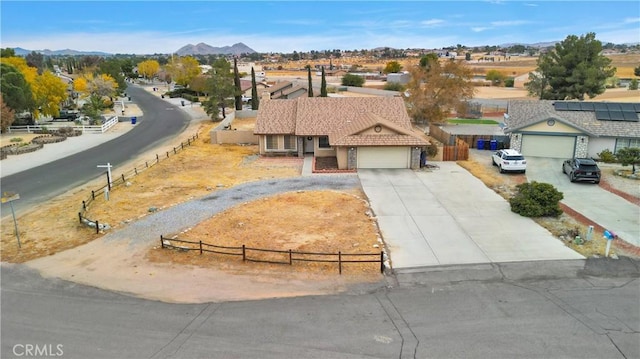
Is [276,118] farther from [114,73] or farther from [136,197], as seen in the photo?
[114,73]

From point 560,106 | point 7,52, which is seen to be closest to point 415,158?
point 560,106

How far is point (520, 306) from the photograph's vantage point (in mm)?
13758

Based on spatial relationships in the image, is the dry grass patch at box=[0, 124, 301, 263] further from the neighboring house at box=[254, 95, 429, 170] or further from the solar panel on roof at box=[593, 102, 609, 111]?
the solar panel on roof at box=[593, 102, 609, 111]

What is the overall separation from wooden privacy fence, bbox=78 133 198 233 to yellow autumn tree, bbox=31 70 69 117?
2173cm

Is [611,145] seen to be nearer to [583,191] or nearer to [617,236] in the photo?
[583,191]

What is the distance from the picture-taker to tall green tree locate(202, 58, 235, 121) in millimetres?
54531

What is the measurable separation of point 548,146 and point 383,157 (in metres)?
12.7

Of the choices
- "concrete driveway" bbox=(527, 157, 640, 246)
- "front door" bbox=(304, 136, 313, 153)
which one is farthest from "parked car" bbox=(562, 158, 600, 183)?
"front door" bbox=(304, 136, 313, 153)

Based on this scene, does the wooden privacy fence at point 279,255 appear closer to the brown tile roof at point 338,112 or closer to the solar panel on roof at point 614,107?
the brown tile roof at point 338,112

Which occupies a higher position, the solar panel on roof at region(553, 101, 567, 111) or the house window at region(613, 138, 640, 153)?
the solar panel on roof at region(553, 101, 567, 111)

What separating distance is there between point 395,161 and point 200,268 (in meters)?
18.4

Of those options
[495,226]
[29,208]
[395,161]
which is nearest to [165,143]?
[29,208]

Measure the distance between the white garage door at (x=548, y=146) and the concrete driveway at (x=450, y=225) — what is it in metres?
8.66

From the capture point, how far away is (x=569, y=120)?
34.0 m
